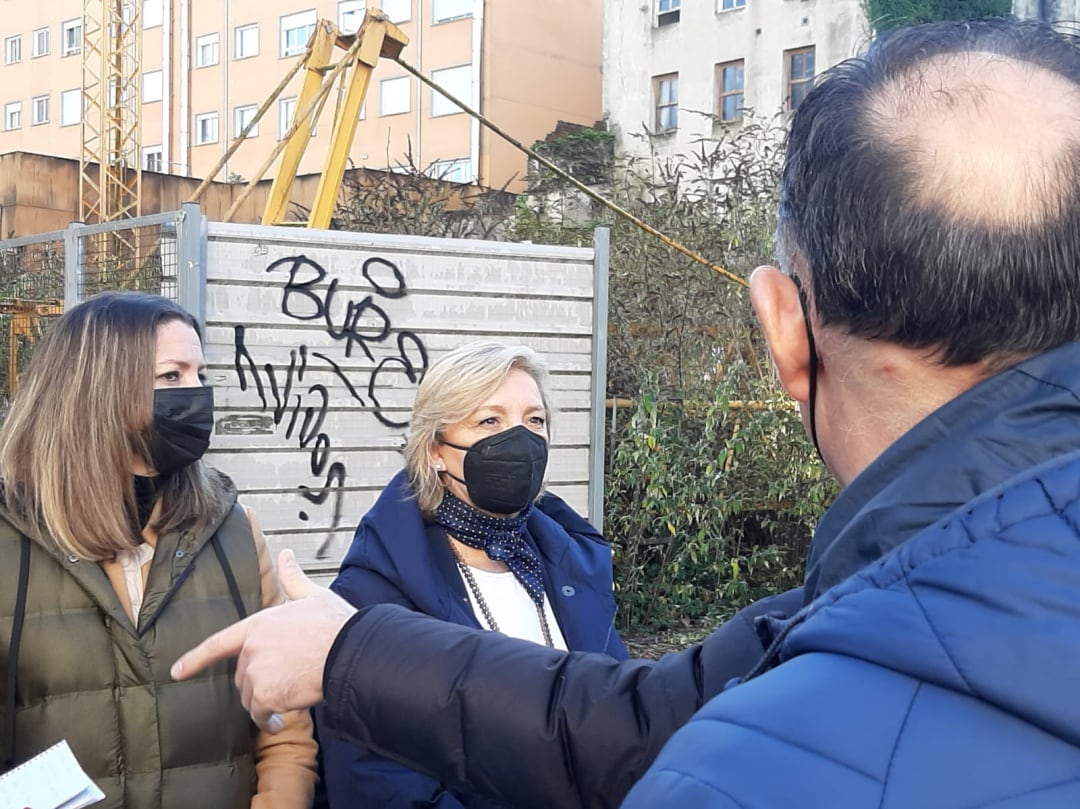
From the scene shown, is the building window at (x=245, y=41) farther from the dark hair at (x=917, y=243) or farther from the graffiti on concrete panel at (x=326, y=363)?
the dark hair at (x=917, y=243)

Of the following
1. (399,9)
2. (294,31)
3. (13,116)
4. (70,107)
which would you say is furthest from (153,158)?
(399,9)

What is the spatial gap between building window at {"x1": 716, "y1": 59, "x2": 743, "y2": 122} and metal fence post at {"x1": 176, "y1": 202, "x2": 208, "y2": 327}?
27.2m

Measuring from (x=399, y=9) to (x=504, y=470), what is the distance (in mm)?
35298

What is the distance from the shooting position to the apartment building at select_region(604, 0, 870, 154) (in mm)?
28141

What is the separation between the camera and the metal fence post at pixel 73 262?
5.04 metres

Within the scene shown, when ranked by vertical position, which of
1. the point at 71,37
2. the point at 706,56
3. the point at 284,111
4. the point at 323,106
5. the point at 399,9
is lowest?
the point at 323,106

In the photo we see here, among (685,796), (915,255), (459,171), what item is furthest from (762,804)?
(459,171)

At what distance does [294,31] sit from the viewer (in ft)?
125

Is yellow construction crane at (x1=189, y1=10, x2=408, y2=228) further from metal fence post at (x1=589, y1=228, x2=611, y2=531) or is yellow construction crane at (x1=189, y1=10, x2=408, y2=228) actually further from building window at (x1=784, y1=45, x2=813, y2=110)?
building window at (x1=784, y1=45, x2=813, y2=110)

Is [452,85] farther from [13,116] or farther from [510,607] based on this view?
[510,607]

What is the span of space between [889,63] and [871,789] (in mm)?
728

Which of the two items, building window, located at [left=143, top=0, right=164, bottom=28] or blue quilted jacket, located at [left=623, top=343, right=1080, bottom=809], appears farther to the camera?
building window, located at [left=143, top=0, right=164, bottom=28]

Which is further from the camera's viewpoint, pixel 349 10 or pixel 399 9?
pixel 349 10

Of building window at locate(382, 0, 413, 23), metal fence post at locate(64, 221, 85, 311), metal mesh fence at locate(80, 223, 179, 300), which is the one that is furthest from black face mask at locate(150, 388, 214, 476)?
building window at locate(382, 0, 413, 23)
